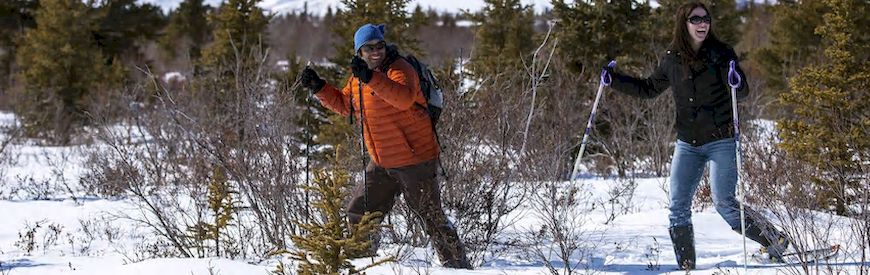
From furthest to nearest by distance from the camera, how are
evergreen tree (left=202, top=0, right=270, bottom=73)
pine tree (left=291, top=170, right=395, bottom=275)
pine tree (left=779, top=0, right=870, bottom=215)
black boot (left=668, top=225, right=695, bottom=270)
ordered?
evergreen tree (left=202, top=0, right=270, bottom=73)
pine tree (left=779, top=0, right=870, bottom=215)
black boot (left=668, top=225, right=695, bottom=270)
pine tree (left=291, top=170, right=395, bottom=275)

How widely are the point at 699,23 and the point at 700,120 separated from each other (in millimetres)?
465

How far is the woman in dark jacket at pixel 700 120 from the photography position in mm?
3801

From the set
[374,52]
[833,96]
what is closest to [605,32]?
[833,96]

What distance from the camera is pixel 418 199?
4047 millimetres

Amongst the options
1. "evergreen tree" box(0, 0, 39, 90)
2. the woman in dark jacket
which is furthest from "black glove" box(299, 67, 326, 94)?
"evergreen tree" box(0, 0, 39, 90)

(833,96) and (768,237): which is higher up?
(833,96)

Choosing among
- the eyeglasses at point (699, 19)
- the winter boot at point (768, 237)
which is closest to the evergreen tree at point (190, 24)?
the eyeglasses at point (699, 19)

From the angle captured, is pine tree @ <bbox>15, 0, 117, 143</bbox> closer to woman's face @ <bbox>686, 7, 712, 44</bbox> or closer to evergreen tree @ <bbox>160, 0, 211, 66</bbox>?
evergreen tree @ <bbox>160, 0, 211, 66</bbox>

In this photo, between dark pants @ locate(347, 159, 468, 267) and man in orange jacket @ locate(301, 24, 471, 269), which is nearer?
man in orange jacket @ locate(301, 24, 471, 269)

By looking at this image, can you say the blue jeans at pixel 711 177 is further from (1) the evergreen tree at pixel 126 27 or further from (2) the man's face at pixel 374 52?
(1) the evergreen tree at pixel 126 27

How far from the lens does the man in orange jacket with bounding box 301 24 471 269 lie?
382cm

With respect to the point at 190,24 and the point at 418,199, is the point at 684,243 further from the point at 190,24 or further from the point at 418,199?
the point at 190,24

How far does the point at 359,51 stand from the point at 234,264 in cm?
125

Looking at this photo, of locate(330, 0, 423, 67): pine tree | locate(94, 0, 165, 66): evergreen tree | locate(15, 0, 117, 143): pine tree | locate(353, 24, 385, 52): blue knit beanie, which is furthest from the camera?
locate(94, 0, 165, 66): evergreen tree
